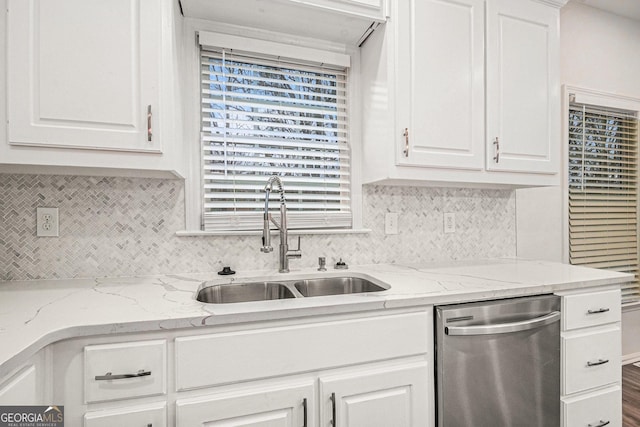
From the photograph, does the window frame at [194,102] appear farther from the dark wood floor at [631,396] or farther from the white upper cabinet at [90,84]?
the dark wood floor at [631,396]

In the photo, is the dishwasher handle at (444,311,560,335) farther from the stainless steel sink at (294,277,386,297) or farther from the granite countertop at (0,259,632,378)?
the stainless steel sink at (294,277,386,297)

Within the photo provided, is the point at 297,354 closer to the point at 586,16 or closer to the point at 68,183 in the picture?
the point at 68,183

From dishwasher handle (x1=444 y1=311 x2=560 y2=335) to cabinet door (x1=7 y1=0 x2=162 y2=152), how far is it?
133 centimetres

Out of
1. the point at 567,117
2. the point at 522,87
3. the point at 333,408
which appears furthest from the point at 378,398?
the point at 567,117

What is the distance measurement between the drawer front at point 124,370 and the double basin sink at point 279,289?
44 cm

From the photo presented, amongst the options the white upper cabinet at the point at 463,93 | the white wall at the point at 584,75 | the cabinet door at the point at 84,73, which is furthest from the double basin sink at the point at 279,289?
the white wall at the point at 584,75

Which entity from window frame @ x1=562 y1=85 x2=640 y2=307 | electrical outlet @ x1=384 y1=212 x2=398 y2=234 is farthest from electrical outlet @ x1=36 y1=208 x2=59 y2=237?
window frame @ x1=562 y1=85 x2=640 y2=307

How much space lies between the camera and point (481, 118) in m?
1.78

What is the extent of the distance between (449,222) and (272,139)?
121cm

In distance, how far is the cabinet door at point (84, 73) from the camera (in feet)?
3.71

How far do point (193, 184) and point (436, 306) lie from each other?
4.14 feet

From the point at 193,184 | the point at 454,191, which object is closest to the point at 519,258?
the point at 454,191

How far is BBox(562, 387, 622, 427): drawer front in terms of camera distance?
1.47m

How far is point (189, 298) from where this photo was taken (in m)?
1.20
